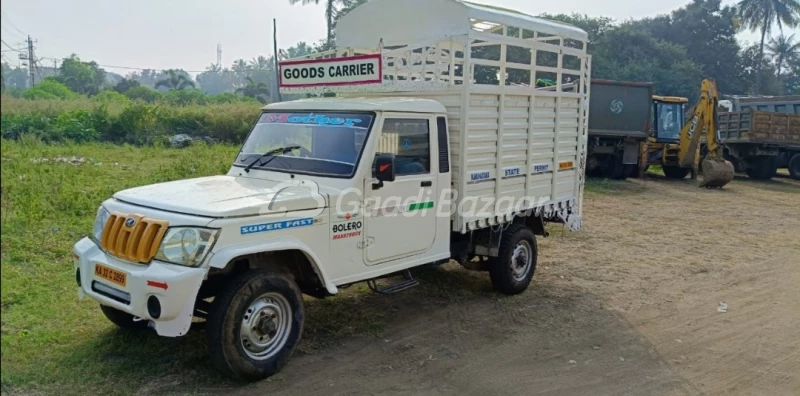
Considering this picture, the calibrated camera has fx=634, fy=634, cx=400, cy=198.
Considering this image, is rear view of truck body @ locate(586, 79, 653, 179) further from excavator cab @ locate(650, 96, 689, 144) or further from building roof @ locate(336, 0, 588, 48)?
building roof @ locate(336, 0, 588, 48)

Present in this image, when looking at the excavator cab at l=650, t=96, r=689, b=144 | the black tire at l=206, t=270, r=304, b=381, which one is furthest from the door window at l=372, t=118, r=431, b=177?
the excavator cab at l=650, t=96, r=689, b=144

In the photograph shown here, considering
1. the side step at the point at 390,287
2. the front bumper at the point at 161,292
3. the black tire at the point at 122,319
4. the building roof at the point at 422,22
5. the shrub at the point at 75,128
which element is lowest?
the black tire at the point at 122,319

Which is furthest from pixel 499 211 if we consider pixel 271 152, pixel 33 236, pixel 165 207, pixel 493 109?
pixel 33 236

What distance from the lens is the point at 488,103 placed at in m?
5.94

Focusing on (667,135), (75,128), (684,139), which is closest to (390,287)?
(75,128)

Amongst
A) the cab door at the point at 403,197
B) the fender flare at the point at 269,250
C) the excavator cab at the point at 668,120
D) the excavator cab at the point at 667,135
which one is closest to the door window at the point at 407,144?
the cab door at the point at 403,197

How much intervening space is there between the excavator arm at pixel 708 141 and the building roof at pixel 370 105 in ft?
45.1

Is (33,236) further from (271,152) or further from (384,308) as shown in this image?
(384,308)

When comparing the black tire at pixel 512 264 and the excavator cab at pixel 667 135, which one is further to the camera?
the excavator cab at pixel 667 135

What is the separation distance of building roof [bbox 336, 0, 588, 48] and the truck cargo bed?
1502 centimetres

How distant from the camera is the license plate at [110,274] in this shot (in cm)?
402

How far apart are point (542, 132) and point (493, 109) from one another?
964 mm

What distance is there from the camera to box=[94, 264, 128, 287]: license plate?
13.2 ft

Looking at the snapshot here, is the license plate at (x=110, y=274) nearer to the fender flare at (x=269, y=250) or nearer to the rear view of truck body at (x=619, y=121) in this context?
the fender flare at (x=269, y=250)
